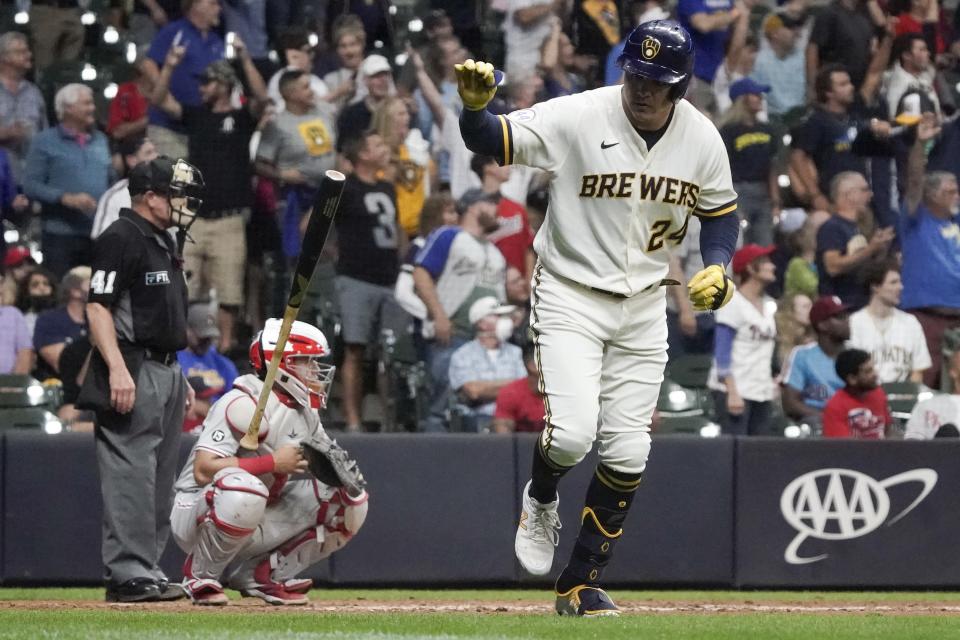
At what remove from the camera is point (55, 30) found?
1263 cm

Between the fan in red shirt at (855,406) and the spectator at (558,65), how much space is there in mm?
3511

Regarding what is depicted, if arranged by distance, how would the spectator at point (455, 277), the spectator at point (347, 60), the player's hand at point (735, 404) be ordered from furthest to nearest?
1. the spectator at point (347, 60)
2. the spectator at point (455, 277)
3. the player's hand at point (735, 404)

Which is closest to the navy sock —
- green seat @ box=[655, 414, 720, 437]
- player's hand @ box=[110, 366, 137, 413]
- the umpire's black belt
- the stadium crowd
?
player's hand @ box=[110, 366, 137, 413]

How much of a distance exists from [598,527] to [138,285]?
249cm

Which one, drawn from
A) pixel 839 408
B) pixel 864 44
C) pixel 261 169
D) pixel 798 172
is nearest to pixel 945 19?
pixel 864 44

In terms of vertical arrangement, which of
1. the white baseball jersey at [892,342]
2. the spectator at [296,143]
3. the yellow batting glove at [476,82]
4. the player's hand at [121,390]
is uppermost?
the spectator at [296,143]

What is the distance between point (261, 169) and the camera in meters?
11.4

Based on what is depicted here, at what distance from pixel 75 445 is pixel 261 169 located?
2.98 m

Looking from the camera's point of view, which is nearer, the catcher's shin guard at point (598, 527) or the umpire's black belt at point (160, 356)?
the catcher's shin guard at point (598, 527)

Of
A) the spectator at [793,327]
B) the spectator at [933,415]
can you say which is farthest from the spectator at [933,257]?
the spectator at [933,415]

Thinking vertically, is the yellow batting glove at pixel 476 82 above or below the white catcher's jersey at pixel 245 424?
above

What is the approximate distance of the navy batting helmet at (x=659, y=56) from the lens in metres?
6.02

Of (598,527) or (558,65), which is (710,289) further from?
(558,65)

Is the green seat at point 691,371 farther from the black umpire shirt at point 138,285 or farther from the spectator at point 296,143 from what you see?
the black umpire shirt at point 138,285
